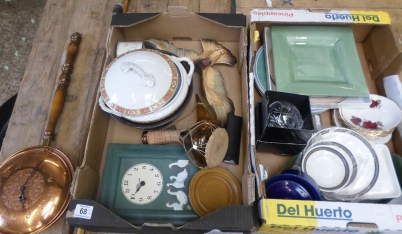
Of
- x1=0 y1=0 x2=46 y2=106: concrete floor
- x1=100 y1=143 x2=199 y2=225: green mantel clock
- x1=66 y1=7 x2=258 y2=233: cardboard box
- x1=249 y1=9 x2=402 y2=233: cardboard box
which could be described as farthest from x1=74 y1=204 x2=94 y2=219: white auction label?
x1=0 y1=0 x2=46 y2=106: concrete floor

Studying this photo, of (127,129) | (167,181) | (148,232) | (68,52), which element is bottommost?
(148,232)

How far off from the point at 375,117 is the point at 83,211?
2.57 feet

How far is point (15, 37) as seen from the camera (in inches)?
60.5

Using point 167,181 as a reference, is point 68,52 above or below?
above

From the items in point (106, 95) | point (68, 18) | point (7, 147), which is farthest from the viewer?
point (68, 18)

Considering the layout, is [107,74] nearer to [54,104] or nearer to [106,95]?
[106,95]

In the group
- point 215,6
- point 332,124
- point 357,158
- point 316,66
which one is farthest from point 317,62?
point 215,6

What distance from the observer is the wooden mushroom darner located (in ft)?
2.32

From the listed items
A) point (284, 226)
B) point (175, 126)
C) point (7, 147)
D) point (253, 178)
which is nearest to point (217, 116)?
point (175, 126)

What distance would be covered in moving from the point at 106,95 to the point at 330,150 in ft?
1.91

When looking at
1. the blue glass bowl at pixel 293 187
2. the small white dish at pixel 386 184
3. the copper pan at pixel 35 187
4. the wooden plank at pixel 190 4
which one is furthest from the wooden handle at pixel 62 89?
the small white dish at pixel 386 184

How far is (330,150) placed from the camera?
28.9 inches

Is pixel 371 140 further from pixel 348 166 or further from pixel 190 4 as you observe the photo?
pixel 190 4

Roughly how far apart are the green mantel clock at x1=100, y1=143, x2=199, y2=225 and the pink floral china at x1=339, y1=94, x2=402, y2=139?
0.45 metres
